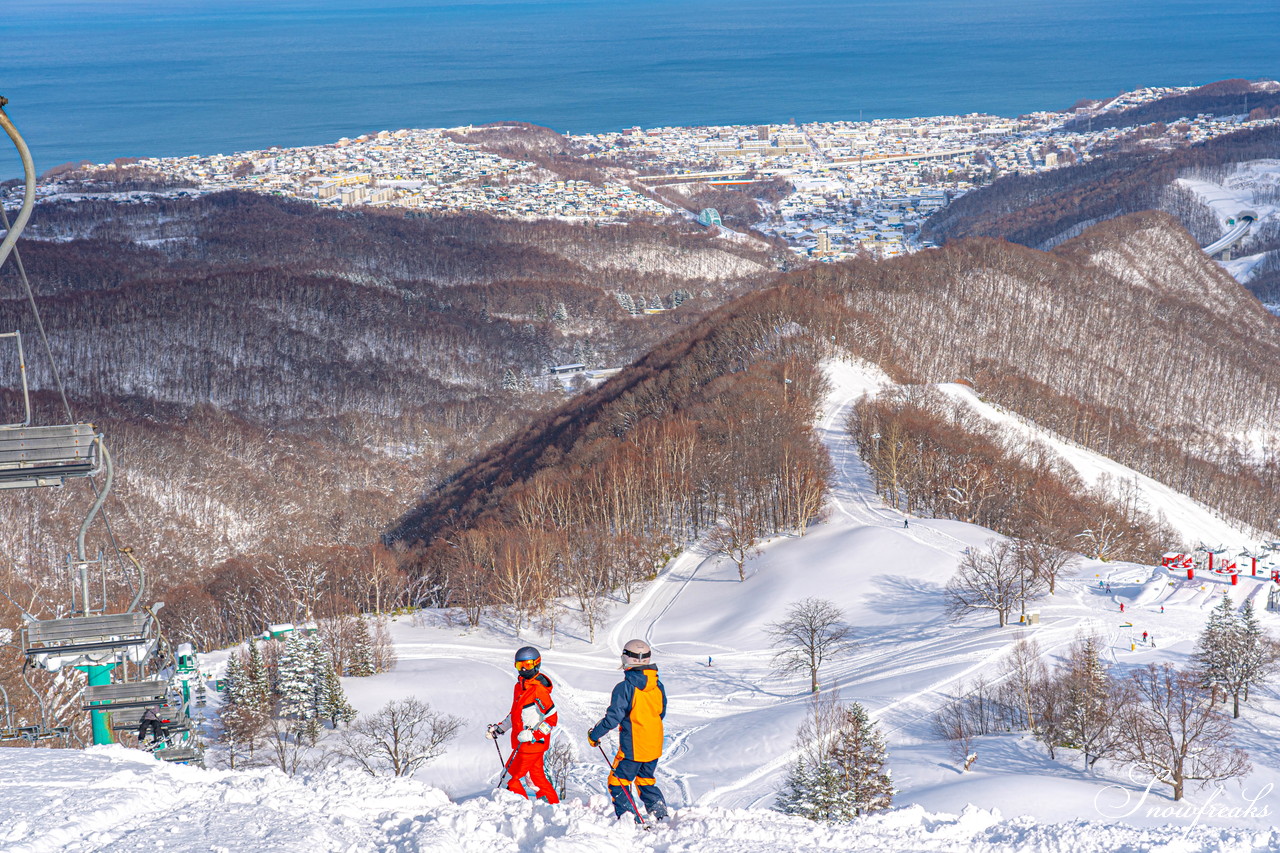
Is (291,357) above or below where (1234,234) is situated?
below

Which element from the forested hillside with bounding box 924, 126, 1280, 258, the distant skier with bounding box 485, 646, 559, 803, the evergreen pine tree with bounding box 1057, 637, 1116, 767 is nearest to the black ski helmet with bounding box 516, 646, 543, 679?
the distant skier with bounding box 485, 646, 559, 803

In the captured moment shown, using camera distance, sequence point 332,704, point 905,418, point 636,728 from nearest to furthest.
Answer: point 636,728 → point 332,704 → point 905,418

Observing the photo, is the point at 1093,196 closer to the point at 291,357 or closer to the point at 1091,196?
the point at 1091,196

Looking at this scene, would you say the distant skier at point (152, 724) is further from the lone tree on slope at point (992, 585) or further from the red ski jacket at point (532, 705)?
the lone tree on slope at point (992, 585)

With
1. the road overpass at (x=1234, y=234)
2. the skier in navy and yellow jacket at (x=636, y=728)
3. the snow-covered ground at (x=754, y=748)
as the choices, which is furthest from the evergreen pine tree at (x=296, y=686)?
the road overpass at (x=1234, y=234)

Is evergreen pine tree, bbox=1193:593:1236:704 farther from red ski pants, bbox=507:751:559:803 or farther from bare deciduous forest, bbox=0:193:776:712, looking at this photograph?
bare deciduous forest, bbox=0:193:776:712

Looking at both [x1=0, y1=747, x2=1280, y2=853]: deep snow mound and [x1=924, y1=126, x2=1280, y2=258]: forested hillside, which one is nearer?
[x1=0, y1=747, x2=1280, y2=853]: deep snow mound

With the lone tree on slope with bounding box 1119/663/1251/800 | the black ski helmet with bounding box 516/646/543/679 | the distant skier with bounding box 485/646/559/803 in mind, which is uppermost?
the black ski helmet with bounding box 516/646/543/679

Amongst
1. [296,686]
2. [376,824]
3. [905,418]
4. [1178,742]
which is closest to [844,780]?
[1178,742]
